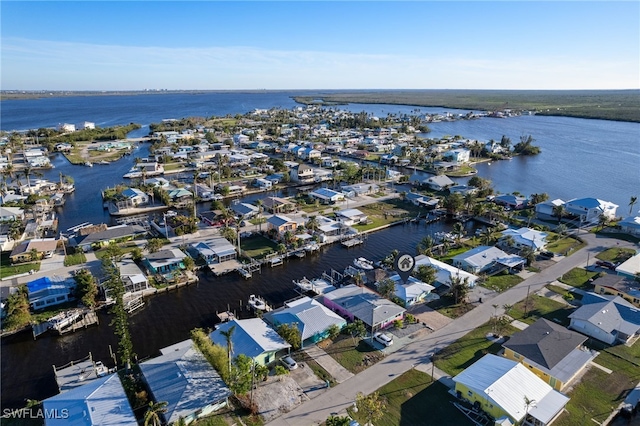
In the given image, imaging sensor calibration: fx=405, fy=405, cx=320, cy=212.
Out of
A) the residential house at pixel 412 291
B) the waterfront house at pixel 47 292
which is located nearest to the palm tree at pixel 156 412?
the waterfront house at pixel 47 292

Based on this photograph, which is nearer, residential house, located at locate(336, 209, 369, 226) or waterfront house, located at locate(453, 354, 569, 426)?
waterfront house, located at locate(453, 354, 569, 426)

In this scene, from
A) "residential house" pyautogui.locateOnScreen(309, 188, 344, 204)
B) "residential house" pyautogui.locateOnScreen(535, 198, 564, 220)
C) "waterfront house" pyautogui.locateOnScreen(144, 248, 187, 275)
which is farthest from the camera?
"residential house" pyautogui.locateOnScreen(309, 188, 344, 204)

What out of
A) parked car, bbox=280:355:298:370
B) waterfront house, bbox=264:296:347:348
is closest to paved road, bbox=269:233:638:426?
parked car, bbox=280:355:298:370

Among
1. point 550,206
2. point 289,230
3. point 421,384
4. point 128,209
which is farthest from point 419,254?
point 128,209

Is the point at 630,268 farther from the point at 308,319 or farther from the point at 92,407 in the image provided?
the point at 92,407

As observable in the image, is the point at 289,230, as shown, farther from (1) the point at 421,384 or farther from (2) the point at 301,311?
(1) the point at 421,384

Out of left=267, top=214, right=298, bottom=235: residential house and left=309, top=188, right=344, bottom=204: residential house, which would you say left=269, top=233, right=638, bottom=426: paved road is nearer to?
left=267, top=214, right=298, bottom=235: residential house
